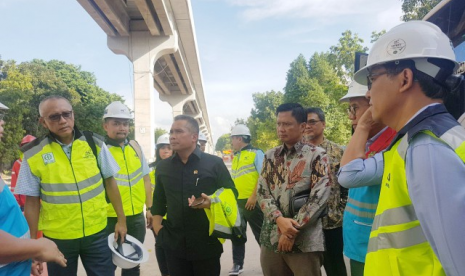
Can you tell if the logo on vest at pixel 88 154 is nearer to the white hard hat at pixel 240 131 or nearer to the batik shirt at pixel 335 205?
the batik shirt at pixel 335 205

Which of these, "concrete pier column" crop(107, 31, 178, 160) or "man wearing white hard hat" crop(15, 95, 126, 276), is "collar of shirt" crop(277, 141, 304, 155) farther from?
"concrete pier column" crop(107, 31, 178, 160)

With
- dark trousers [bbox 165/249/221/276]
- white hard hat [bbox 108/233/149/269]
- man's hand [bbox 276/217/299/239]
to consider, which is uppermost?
man's hand [bbox 276/217/299/239]

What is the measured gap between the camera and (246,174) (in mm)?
5590

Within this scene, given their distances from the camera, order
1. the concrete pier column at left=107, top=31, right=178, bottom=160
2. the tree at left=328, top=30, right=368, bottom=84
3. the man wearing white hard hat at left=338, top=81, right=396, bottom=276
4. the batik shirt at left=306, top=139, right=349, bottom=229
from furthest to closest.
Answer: the tree at left=328, top=30, right=368, bottom=84, the concrete pier column at left=107, top=31, right=178, bottom=160, the batik shirt at left=306, top=139, right=349, bottom=229, the man wearing white hard hat at left=338, top=81, right=396, bottom=276

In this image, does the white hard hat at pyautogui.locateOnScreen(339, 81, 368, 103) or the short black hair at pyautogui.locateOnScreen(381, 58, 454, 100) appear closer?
the short black hair at pyautogui.locateOnScreen(381, 58, 454, 100)

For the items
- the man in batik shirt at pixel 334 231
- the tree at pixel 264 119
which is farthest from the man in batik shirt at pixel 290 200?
the tree at pixel 264 119

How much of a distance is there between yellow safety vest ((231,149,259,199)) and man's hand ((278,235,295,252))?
2902mm

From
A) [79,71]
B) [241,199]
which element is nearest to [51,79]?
[79,71]

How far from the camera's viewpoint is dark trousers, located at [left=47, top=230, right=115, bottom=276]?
278 centimetres

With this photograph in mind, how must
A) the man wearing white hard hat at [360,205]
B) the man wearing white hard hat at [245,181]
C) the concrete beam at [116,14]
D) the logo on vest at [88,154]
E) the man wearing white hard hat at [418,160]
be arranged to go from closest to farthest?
the man wearing white hard hat at [418,160] → the man wearing white hard hat at [360,205] → the logo on vest at [88,154] → the man wearing white hard hat at [245,181] → the concrete beam at [116,14]

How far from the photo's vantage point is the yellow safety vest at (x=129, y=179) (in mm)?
4148

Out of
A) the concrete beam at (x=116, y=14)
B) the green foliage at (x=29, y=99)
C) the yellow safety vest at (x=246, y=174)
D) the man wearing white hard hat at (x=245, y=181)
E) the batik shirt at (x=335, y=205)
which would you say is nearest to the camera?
the batik shirt at (x=335, y=205)

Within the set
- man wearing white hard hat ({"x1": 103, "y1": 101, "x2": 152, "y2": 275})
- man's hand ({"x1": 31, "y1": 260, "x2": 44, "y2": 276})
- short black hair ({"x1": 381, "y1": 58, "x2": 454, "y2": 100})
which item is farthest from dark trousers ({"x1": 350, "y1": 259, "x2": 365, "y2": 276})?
man wearing white hard hat ({"x1": 103, "y1": 101, "x2": 152, "y2": 275})

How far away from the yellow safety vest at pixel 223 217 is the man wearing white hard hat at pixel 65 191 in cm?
101
